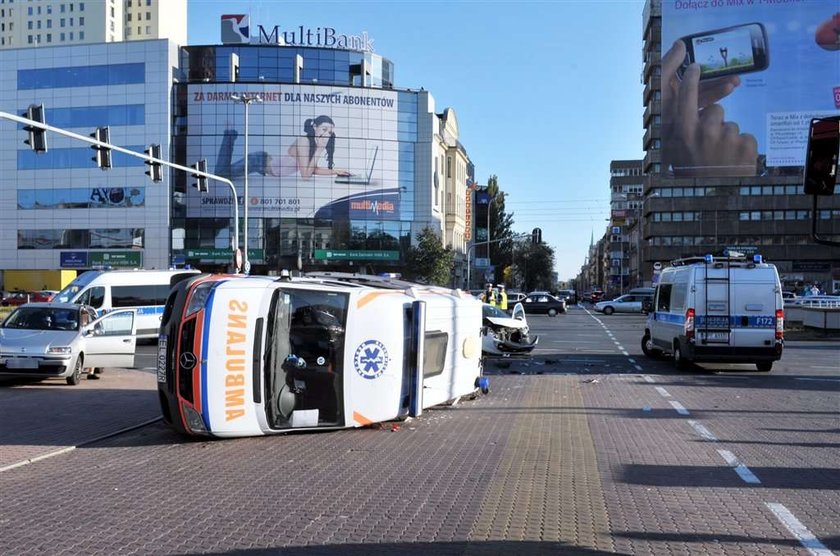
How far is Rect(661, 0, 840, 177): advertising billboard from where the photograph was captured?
67375 mm

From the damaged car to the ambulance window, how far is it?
3486mm

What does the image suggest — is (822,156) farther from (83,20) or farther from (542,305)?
(83,20)

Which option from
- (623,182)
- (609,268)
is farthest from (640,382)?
(623,182)

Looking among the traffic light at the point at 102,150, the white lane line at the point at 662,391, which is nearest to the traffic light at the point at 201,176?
the traffic light at the point at 102,150

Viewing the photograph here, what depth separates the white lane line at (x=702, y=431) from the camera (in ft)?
31.4

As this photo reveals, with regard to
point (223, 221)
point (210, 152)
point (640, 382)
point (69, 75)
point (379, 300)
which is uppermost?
point (69, 75)

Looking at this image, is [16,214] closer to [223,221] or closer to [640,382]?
[223,221]

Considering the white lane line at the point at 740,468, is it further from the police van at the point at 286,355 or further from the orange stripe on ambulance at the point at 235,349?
the orange stripe on ambulance at the point at 235,349

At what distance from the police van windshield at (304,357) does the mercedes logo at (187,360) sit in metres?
0.82

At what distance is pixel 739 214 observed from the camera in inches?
3538

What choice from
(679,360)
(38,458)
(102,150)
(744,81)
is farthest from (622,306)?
(38,458)

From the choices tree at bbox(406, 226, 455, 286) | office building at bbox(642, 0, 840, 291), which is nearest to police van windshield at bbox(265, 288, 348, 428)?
tree at bbox(406, 226, 455, 286)

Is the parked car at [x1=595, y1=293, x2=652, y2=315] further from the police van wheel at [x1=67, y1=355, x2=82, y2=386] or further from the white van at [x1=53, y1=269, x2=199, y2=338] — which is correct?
the police van wheel at [x1=67, y1=355, x2=82, y2=386]

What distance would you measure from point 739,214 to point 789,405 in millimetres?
84111
